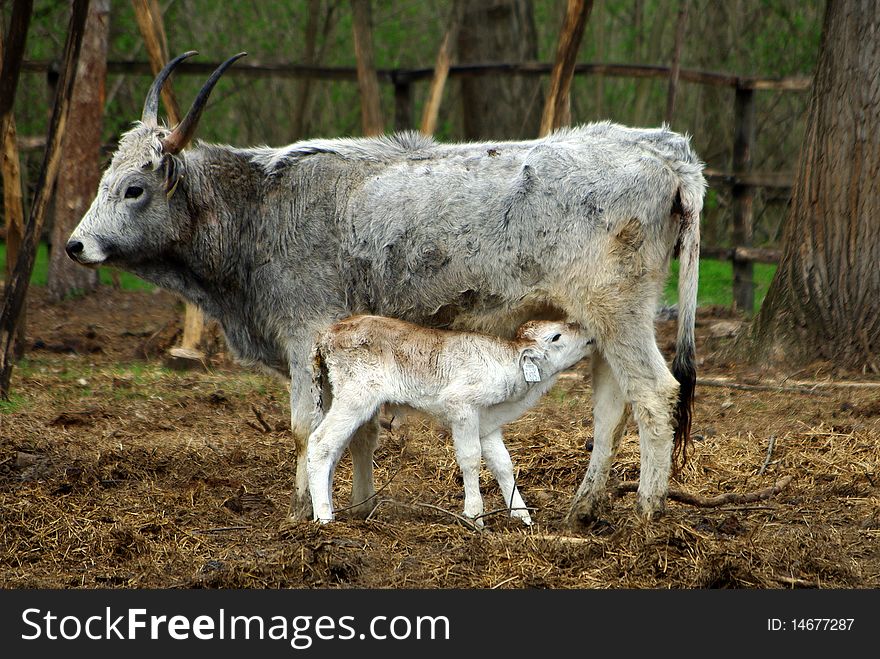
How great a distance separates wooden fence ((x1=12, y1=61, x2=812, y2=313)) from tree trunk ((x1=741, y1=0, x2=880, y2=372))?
3.32m

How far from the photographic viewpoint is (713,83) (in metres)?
12.7

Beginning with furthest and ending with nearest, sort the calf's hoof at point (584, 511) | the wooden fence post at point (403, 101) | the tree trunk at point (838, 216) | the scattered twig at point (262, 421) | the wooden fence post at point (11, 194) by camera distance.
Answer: the wooden fence post at point (403, 101) → the wooden fence post at point (11, 194) → the tree trunk at point (838, 216) → the scattered twig at point (262, 421) → the calf's hoof at point (584, 511)

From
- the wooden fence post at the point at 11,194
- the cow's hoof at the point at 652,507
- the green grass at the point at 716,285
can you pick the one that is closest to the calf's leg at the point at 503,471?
the cow's hoof at the point at 652,507

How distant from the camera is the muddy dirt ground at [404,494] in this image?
5.00 meters

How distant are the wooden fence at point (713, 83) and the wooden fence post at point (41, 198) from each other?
162 inches

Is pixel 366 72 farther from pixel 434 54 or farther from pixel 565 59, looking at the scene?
pixel 434 54

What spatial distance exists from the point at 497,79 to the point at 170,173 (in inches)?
333

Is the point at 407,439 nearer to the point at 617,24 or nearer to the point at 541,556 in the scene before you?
the point at 541,556

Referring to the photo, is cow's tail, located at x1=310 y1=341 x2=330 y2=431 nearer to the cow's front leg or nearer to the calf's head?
the cow's front leg

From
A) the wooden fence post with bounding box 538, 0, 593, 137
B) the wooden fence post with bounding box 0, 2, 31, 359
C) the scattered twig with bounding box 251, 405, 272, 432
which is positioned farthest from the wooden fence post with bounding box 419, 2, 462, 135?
the wooden fence post with bounding box 0, 2, 31, 359

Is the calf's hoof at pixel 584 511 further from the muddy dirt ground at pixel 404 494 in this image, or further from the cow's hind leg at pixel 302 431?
the cow's hind leg at pixel 302 431

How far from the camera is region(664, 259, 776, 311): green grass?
40.6ft

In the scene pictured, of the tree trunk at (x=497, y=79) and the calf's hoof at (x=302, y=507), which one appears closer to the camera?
the calf's hoof at (x=302, y=507)

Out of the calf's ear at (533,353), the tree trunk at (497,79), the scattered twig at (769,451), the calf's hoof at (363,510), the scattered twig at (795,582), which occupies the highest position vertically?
the tree trunk at (497,79)
